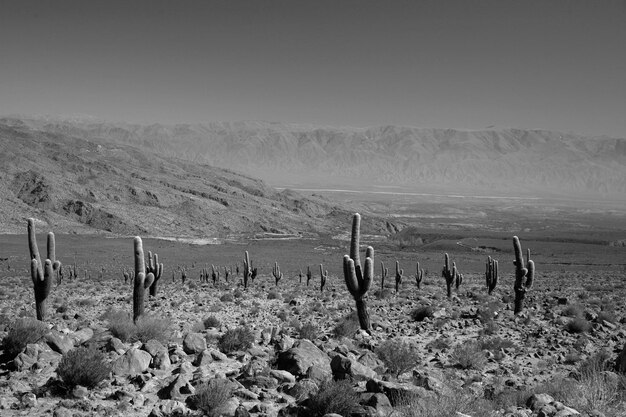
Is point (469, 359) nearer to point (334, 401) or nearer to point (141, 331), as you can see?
point (334, 401)

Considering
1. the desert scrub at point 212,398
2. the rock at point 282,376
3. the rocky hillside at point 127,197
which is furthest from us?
the rocky hillside at point 127,197

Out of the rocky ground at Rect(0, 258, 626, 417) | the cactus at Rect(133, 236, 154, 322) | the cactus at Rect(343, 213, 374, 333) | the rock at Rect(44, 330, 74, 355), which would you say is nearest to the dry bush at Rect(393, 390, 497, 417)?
the rocky ground at Rect(0, 258, 626, 417)

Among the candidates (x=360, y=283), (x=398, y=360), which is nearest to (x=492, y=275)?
(x=360, y=283)

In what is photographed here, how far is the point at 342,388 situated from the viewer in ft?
24.7

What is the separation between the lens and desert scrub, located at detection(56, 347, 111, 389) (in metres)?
8.12

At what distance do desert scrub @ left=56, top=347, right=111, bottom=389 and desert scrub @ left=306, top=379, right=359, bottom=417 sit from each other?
3575mm

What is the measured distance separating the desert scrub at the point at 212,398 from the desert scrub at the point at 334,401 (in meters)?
1.30

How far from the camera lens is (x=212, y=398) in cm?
752

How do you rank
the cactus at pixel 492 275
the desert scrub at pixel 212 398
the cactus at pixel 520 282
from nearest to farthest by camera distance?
the desert scrub at pixel 212 398 → the cactus at pixel 520 282 → the cactus at pixel 492 275

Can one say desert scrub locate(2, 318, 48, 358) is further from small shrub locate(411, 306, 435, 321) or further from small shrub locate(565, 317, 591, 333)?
small shrub locate(565, 317, 591, 333)

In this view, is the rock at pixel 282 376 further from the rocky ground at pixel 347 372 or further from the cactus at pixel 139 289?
the cactus at pixel 139 289

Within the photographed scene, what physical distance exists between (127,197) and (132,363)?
112 meters

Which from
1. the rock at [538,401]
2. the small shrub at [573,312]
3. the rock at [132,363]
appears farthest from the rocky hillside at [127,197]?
the rock at [538,401]

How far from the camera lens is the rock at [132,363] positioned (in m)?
9.01
